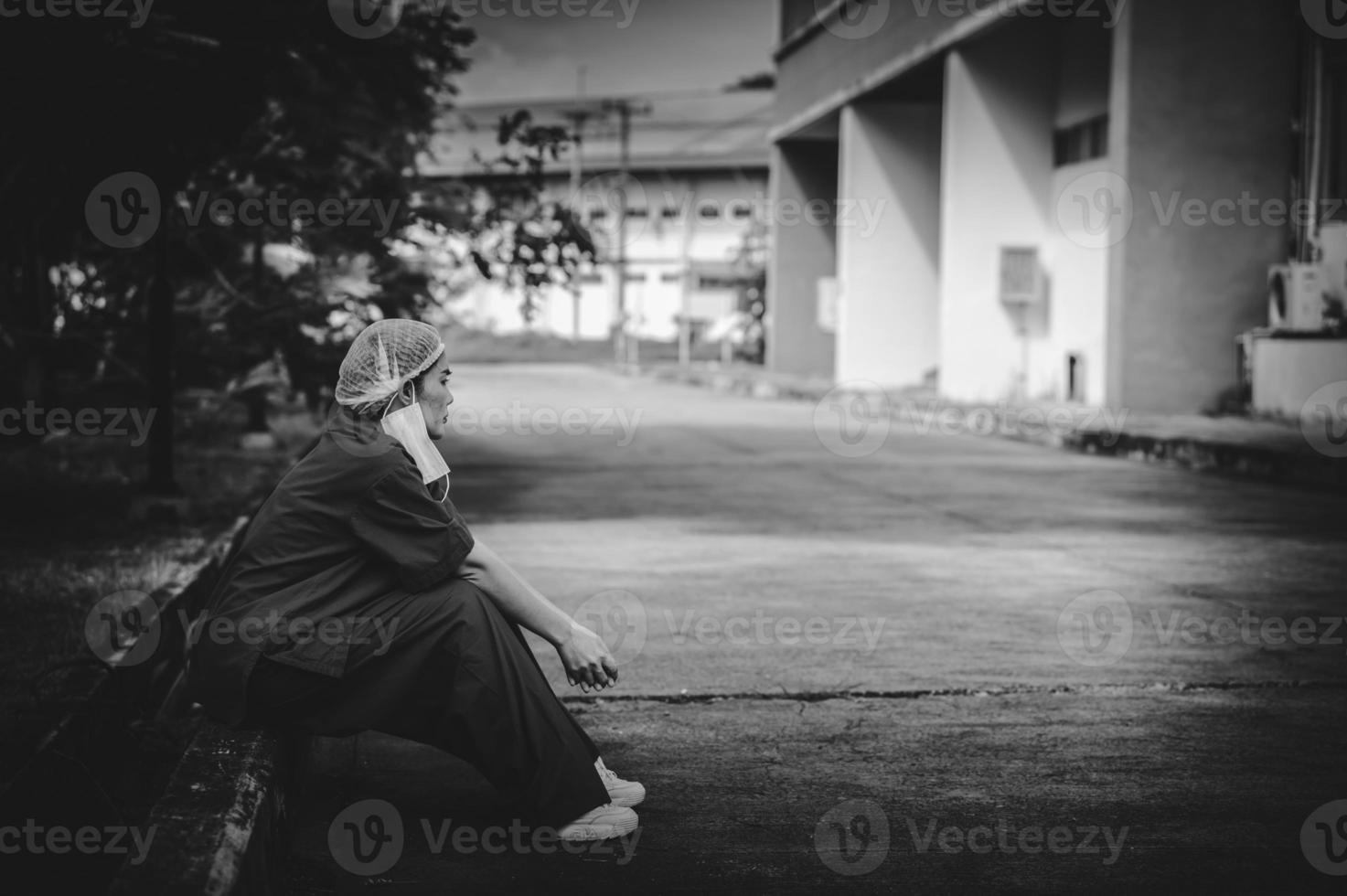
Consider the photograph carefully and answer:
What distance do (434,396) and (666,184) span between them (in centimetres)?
6533

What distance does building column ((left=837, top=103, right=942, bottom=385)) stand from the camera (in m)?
33.5

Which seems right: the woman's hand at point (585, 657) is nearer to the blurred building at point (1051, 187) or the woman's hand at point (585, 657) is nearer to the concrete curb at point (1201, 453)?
the concrete curb at point (1201, 453)

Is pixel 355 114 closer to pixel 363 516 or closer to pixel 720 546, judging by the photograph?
pixel 720 546

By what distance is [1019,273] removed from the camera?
26.0 metres

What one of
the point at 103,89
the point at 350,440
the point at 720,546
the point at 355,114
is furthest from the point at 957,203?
the point at 350,440

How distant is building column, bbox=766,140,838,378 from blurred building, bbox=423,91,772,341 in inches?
849

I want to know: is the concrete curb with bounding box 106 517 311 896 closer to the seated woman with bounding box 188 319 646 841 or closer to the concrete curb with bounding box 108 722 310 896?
the concrete curb with bounding box 108 722 310 896

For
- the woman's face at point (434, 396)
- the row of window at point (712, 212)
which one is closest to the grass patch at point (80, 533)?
the woman's face at point (434, 396)

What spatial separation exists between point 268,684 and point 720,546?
228 inches

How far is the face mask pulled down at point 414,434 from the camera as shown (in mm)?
4293

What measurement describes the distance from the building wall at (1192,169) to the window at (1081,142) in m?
3.79

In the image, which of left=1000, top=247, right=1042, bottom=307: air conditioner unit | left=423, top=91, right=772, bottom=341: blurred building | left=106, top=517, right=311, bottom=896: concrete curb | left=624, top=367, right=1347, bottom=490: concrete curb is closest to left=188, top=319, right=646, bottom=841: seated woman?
left=106, top=517, right=311, bottom=896: concrete curb

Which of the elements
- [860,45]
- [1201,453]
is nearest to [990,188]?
[860,45]

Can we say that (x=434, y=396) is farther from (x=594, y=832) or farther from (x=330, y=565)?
(x=594, y=832)
